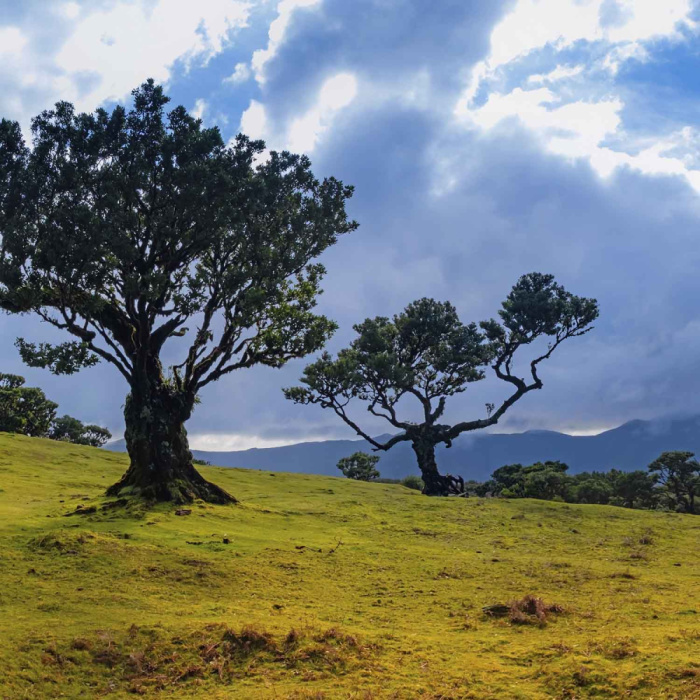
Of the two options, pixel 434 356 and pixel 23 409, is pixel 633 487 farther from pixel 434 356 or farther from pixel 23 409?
pixel 23 409

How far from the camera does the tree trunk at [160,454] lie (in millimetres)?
29641

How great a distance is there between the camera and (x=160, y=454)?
30.2 metres

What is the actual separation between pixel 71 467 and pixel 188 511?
20375 mm

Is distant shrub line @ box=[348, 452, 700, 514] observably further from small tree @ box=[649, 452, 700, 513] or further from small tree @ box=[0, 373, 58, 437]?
small tree @ box=[0, 373, 58, 437]

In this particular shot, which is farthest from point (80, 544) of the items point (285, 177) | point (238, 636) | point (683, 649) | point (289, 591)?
point (285, 177)

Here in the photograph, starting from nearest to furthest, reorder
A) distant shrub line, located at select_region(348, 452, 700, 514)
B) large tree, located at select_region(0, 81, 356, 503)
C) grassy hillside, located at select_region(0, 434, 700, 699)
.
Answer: grassy hillside, located at select_region(0, 434, 700, 699)
large tree, located at select_region(0, 81, 356, 503)
distant shrub line, located at select_region(348, 452, 700, 514)

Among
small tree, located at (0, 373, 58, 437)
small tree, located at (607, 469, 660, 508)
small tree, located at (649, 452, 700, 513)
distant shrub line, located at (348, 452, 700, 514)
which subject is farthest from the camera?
small tree, located at (0, 373, 58, 437)

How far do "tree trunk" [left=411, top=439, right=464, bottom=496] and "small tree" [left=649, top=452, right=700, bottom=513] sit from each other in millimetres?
23343

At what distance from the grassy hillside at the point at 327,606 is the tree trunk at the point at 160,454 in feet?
6.83

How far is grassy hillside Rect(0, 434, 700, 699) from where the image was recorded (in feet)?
32.6

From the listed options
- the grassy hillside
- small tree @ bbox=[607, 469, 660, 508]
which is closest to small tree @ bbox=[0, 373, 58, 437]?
the grassy hillside

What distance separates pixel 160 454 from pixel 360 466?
57.7 meters

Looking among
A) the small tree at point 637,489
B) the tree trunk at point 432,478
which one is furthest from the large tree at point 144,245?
the small tree at point 637,489

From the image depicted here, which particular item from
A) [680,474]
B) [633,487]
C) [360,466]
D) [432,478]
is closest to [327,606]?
[432,478]
